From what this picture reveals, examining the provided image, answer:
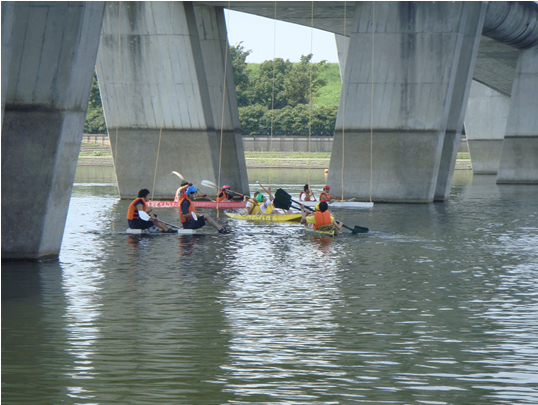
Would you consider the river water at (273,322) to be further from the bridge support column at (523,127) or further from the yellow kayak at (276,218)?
the bridge support column at (523,127)

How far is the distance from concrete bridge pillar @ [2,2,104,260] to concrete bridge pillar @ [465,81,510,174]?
5534cm

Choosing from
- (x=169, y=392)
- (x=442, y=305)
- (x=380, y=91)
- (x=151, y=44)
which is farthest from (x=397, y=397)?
(x=151, y=44)

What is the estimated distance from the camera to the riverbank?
76438mm

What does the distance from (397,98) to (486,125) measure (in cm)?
3630

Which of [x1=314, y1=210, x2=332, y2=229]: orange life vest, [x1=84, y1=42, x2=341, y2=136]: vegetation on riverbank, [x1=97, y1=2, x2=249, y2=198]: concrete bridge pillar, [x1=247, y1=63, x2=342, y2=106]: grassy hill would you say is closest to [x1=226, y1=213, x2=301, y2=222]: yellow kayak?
[x1=314, y1=210, x2=332, y2=229]: orange life vest

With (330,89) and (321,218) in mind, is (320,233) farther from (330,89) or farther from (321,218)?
(330,89)

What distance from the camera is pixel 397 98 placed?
33.9 meters


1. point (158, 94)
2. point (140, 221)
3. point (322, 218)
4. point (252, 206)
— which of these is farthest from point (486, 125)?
point (140, 221)

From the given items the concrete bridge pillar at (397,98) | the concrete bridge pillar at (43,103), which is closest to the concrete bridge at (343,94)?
the concrete bridge pillar at (397,98)

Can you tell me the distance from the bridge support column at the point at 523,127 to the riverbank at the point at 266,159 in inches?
886

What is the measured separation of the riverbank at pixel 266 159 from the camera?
251 feet

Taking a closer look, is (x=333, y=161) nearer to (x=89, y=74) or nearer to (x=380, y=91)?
(x=380, y=91)

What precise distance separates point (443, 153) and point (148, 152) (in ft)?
44.9

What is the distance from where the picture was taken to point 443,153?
123 ft
